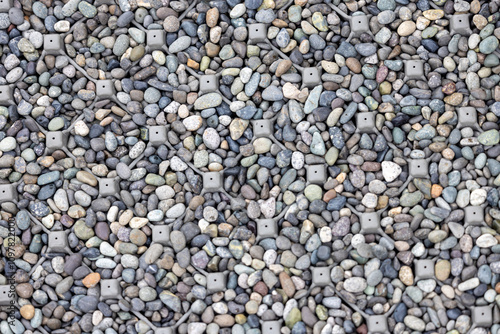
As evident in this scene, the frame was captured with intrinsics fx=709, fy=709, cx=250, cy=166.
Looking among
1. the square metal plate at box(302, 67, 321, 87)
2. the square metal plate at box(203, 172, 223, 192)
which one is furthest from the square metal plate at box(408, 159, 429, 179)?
the square metal plate at box(203, 172, 223, 192)

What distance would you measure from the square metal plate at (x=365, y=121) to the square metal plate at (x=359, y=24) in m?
0.18

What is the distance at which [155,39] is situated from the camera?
148 cm

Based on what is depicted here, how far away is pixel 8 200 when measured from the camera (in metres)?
1.43

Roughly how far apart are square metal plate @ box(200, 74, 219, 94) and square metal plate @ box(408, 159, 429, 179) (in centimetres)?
43

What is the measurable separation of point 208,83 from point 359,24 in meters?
0.33

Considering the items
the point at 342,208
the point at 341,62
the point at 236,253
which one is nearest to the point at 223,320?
the point at 236,253

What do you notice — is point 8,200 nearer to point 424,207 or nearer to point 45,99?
point 45,99

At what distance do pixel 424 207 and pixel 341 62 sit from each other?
34cm

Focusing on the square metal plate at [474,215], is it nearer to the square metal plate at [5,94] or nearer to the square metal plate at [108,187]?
the square metal plate at [108,187]

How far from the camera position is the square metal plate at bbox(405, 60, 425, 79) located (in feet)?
4.70

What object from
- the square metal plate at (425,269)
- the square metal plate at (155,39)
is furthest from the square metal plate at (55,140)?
the square metal plate at (425,269)

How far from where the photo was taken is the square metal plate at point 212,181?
1411mm

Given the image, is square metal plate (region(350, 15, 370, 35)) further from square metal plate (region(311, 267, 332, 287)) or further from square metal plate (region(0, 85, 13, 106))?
square metal plate (region(0, 85, 13, 106))

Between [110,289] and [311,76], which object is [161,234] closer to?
[110,289]
